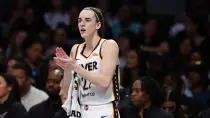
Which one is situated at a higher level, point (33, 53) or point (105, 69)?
point (105, 69)

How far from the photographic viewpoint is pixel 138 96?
7766mm

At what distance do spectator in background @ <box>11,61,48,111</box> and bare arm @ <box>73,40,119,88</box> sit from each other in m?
3.21

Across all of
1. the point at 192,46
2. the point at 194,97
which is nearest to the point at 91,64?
the point at 194,97

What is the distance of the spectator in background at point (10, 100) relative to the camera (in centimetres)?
805

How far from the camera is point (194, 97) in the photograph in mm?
10078

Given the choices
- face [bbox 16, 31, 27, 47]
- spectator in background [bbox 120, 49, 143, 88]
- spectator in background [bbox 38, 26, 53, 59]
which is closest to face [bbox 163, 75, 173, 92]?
spectator in background [bbox 120, 49, 143, 88]

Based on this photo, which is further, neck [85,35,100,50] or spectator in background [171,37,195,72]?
spectator in background [171,37,195,72]

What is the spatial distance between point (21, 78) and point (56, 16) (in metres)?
3.65

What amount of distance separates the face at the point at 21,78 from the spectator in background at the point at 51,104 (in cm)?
71

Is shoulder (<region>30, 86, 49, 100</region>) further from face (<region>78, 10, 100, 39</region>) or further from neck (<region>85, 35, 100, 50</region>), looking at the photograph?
face (<region>78, 10, 100, 39</region>)

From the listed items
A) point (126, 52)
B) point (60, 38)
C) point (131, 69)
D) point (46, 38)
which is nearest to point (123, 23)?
point (126, 52)

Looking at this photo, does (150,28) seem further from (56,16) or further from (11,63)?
(11,63)

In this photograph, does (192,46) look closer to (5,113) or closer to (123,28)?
(123,28)

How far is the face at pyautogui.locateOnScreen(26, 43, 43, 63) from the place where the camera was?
1116 centimetres
